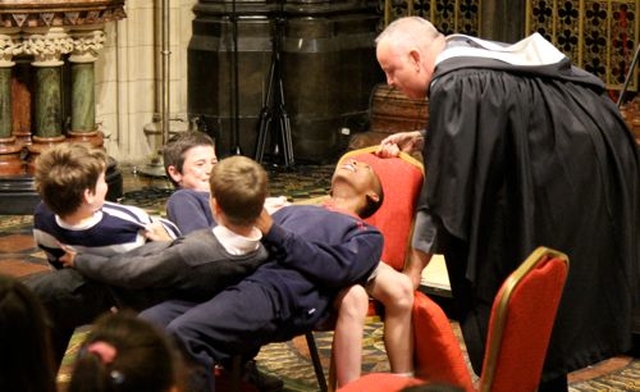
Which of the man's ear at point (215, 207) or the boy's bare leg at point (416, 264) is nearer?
the man's ear at point (215, 207)

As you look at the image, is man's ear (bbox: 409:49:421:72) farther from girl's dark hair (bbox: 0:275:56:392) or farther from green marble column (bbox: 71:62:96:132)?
green marble column (bbox: 71:62:96:132)

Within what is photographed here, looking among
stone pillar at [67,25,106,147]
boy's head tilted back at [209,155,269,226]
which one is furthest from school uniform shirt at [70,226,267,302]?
stone pillar at [67,25,106,147]

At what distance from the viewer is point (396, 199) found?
576cm

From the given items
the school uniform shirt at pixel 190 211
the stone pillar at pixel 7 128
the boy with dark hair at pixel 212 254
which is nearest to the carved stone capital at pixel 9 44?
the stone pillar at pixel 7 128

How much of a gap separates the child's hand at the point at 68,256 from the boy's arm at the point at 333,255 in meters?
0.66

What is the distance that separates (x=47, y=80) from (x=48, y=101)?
0.13 meters

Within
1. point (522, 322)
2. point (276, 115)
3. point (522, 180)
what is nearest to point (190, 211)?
point (522, 180)

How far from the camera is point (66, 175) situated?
5109 mm

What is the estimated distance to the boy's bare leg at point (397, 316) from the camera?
5285 mm

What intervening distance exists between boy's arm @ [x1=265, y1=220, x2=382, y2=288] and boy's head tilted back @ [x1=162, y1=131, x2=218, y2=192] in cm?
69

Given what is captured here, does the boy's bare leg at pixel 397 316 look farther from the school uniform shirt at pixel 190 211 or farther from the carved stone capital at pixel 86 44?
the carved stone capital at pixel 86 44

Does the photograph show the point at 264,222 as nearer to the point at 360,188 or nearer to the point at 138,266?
the point at 138,266

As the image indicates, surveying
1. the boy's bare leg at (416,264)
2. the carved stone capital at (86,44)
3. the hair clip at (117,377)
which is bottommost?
the boy's bare leg at (416,264)

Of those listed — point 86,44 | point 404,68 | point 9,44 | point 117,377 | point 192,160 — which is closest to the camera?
point 117,377
